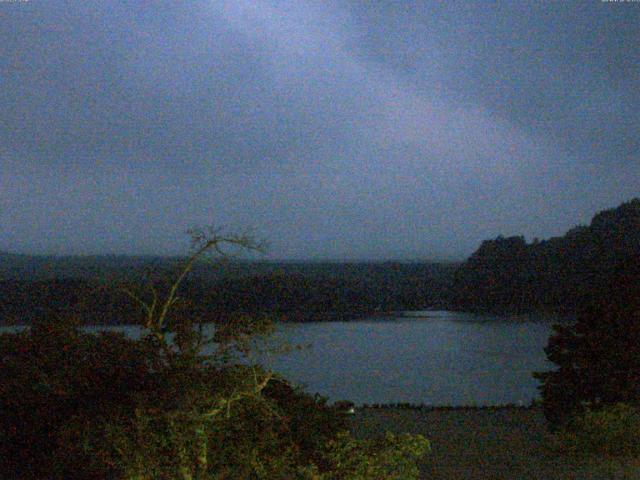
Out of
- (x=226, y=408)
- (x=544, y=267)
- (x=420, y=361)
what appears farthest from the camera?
(x=544, y=267)

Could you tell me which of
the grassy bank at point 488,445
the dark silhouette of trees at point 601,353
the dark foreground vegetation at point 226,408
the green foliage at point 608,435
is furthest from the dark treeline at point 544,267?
the green foliage at point 608,435

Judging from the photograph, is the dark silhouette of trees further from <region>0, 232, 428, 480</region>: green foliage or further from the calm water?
the calm water

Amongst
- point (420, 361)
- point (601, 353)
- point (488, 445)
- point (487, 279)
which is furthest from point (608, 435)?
point (487, 279)

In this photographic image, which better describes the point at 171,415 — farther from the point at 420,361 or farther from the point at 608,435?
the point at 420,361

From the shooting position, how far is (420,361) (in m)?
26.2

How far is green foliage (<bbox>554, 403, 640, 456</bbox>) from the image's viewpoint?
9727mm

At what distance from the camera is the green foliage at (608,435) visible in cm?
973

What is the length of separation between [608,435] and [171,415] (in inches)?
253

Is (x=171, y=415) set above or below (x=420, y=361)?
above

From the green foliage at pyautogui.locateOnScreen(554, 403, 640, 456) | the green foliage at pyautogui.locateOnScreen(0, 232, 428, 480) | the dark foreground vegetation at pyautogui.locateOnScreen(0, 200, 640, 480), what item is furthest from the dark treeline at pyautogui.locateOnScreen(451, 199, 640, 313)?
the green foliage at pyautogui.locateOnScreen(0, 232, 428, 480)

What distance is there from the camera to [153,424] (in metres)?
6.12

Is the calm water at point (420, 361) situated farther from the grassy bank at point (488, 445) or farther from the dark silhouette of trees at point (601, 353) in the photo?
the dark silhouette of trees at point (601, 353)

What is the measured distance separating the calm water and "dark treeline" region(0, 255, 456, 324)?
49.8 inches

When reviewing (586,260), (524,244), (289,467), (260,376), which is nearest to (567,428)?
(289,467)
